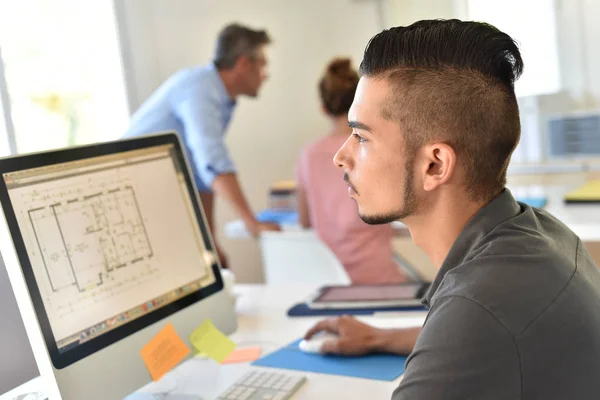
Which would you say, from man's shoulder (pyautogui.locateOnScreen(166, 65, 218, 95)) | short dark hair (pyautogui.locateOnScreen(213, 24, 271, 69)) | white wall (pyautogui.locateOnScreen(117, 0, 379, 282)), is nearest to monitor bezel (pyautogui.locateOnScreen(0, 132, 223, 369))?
man's shoulder (pyautogui.locateOnScreen(166, 65, 218, 95))

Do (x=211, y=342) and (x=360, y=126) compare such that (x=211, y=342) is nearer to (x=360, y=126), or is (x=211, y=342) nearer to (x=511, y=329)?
(x=360, y=126)

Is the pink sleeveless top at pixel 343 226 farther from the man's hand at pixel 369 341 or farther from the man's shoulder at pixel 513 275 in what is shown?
the man's shoulder at pixel 513 275

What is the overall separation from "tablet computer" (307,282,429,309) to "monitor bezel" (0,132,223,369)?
377mm

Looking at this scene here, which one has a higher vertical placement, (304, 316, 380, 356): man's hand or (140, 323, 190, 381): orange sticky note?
(140, 323, 190, 381): orange sticky note

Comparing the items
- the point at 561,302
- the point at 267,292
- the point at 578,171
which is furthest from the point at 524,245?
the point at 578,171

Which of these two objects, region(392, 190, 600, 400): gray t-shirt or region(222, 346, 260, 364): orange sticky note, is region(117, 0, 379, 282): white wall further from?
region(392, 190, 600, 400): gray t-shirt

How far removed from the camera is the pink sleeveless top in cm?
257

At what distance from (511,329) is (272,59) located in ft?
11.7

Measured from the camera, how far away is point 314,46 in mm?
4234

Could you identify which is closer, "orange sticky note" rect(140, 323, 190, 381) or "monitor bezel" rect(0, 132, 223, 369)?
"monitor bezel" rect(0, 132, 223, 369)

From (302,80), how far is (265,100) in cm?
30

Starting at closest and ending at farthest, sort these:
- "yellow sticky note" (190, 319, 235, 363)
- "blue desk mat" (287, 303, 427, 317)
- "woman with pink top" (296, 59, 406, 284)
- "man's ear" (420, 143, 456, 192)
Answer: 1. "man's ear" (420, 143, 456, 192)
2. "yellow sticky note" (190, 319, 235, 363)
3. "blue desk mat" (287, 303, 427, 317)
4. "woman with pink top" (296, 59, 406, 284)

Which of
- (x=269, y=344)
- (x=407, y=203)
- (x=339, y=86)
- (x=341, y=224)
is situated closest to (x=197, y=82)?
(x=339, y=86)

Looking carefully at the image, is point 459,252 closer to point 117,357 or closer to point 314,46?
point 117,357
